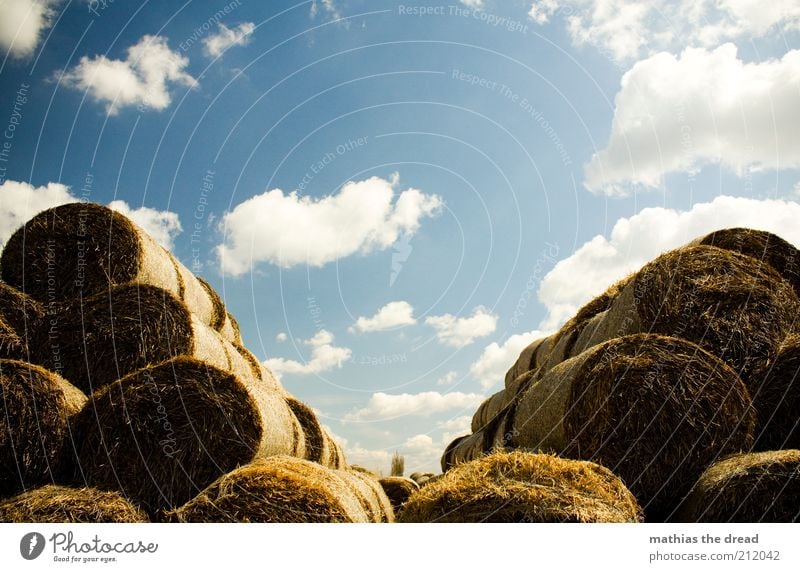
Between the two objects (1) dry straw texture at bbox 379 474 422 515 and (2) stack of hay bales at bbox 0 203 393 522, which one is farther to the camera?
(1) dry straw texture at bbox 379 474 422 515

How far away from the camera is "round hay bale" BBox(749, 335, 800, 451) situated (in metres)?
3.79

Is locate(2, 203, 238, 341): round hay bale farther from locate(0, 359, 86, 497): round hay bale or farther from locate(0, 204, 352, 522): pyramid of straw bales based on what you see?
locate(0, 359, 86, 497): round hay bale

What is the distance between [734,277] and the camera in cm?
430

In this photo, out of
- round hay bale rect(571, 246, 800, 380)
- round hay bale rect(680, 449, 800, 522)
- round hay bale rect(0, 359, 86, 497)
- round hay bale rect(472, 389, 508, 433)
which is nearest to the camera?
round hay bale rect(680, 449, 800, 522)

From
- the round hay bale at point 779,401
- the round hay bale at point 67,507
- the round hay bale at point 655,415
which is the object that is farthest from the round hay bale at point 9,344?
the round hay bale at point 779,401

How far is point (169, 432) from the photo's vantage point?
12.4 ft

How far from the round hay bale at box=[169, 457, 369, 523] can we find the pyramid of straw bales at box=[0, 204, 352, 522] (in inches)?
6.3

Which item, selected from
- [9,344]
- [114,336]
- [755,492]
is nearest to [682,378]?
[755,492]

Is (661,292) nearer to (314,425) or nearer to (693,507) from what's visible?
(693,507)

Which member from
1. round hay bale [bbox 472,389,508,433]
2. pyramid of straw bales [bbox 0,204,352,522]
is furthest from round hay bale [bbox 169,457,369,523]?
round hay bale [bbox 472,389,508,433]

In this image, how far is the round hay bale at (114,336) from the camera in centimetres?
441

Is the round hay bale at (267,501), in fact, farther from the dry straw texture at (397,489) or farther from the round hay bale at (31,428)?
the dry straw texture at (397,489)
